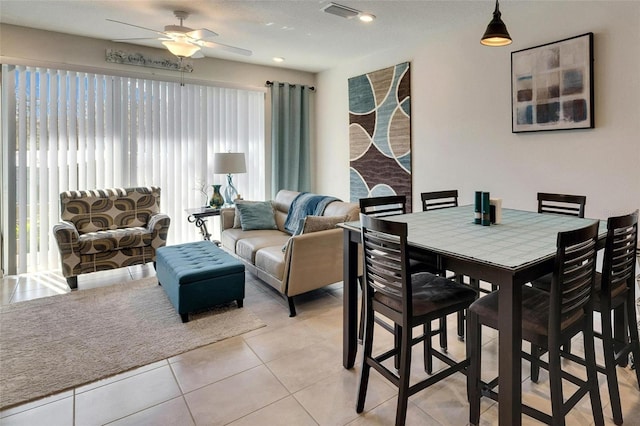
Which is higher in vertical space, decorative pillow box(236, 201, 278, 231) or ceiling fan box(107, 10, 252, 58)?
ceiling fan box(107, 10, 252, 58)

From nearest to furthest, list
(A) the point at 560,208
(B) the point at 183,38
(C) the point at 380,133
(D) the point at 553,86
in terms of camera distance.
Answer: (A) the point at 560,208 → (D) the point at 553,86 → (B) the point at 183,38 → (C) the point at 380,133

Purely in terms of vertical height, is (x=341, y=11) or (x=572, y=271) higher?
(x=341, y=11)

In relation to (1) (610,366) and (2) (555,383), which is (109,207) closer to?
(2) (555,383)

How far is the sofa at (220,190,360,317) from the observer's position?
3.07 meters

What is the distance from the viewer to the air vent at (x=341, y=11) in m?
3.38

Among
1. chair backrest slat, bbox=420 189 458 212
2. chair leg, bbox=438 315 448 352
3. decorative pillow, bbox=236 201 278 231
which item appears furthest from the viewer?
decorative pillow, bbox=236 201 278 231

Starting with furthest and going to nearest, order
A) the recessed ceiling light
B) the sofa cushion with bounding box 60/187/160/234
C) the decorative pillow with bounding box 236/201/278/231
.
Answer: the decorative pillow with bounding box 236/201/278/231 < the sofa cushion with bounding box 60/187/160/234 < the recessed ceiling light

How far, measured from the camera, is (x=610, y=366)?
1.74 m

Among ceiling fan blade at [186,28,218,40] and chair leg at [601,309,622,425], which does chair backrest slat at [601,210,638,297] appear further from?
ceiling fan blade at [186,28,218,40]

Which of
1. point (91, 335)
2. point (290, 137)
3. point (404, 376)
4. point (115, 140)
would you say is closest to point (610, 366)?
point (404, 376)

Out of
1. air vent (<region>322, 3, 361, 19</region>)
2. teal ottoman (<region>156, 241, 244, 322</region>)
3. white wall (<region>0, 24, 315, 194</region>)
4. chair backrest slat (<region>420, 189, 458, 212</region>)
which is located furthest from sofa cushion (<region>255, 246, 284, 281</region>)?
white wall (<region>0, 24, 315, 194</region>)

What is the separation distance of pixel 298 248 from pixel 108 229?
258cm

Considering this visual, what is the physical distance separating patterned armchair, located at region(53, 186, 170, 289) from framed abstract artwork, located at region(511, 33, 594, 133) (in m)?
3.86

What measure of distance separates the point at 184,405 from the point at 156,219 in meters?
2.69
